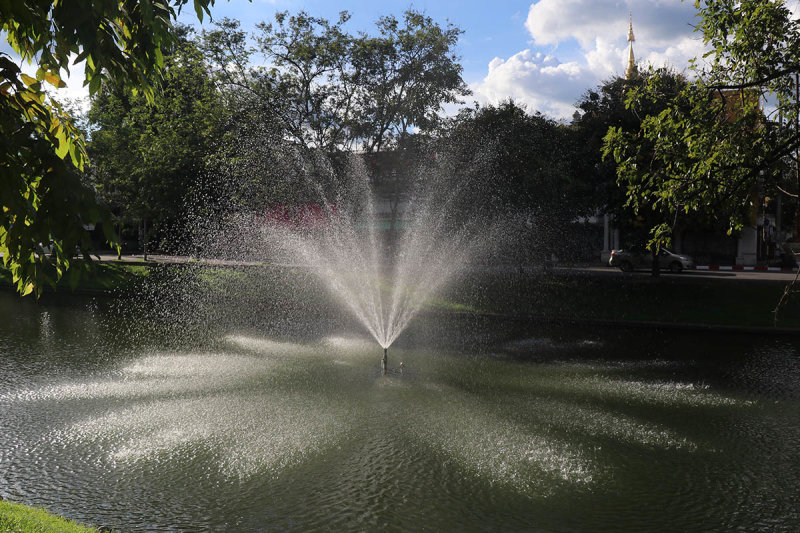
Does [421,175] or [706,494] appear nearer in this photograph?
[706,494]

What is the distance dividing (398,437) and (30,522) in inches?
225

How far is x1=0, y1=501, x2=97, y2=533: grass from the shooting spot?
6.09 m

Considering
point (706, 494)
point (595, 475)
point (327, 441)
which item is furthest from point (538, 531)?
point (327, 441)

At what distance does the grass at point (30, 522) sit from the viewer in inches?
240

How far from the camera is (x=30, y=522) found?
249 inches

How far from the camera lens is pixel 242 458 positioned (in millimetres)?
9297

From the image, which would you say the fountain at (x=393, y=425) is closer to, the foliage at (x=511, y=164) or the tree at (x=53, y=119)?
the tree at (x=53, y=119)

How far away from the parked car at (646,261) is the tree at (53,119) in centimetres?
3717

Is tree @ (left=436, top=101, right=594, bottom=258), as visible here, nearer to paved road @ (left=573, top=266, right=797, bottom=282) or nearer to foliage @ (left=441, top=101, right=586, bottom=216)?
foliage @ (left=441, top=101, right=586, bottom=216)

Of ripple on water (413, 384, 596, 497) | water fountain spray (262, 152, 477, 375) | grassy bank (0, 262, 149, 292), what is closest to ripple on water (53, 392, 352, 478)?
ripple on water (413, 384, 596, 497)

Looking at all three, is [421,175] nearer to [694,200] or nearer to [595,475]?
[694,200]

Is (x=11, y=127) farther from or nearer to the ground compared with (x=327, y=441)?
farther from the ground

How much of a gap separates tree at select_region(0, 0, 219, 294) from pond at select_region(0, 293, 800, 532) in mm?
4536

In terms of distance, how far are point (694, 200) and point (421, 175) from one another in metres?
19.3
